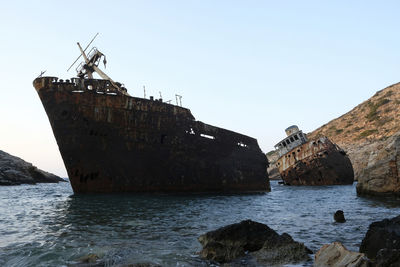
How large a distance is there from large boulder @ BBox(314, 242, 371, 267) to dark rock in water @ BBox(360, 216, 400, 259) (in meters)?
0.77

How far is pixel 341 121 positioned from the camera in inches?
3110

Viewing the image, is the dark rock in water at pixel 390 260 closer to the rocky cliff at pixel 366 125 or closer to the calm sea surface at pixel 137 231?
the calm sea surface at pixel 137 231

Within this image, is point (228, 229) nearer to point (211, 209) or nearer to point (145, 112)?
point (211, 209)

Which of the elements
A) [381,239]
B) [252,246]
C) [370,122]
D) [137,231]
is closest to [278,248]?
[252,246]

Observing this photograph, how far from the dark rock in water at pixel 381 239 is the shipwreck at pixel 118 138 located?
43.3ft

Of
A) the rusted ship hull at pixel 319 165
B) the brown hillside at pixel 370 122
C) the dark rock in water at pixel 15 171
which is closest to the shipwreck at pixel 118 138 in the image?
the rusted ship hull at pixel 319 165

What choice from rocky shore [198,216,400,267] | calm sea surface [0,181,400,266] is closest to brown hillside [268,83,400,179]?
calm sea surface [0,181,400,266]

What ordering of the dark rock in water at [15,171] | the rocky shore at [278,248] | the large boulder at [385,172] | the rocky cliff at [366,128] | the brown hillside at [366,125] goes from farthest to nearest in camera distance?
the brown hillside at [366,125] < the dark rock in water at [15,171] < the rocky cliff at [366,128] < the large boulder at [385,172] < the rocky shore at [278,248]

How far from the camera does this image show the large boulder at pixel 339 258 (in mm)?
4324

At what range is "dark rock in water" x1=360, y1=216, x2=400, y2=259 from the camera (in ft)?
16.8

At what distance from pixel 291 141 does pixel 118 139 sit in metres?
26.2

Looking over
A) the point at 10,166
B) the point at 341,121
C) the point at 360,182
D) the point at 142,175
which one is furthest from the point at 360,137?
the point at 10,166

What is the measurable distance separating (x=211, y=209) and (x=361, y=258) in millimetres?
8953

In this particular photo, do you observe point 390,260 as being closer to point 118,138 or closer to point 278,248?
point 278,248
